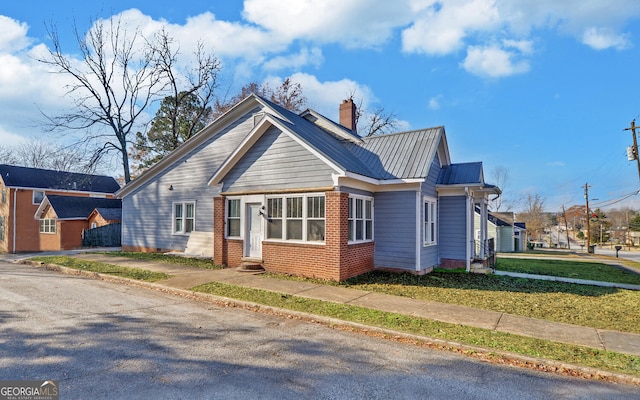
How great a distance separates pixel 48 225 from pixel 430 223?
32.8 meters

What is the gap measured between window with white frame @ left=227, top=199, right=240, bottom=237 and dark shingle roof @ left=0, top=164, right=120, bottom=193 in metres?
29.6

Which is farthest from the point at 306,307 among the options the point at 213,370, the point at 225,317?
the point at 213,370

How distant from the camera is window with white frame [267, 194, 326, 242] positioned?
440 inches

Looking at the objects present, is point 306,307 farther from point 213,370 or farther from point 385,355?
point 213,370

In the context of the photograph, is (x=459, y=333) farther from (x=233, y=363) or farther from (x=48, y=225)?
(x=48, y=225)

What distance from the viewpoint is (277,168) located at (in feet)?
39.4

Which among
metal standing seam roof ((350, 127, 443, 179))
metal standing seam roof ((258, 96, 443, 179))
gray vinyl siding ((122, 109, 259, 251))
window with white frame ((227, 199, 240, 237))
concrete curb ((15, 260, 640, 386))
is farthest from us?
gray vinyl siding ((122, 109, 259, 251))

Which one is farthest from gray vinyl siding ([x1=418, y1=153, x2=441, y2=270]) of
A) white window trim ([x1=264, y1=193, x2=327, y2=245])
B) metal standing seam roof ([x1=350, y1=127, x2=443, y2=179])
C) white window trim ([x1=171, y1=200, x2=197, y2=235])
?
white window trim ([x1=171, y1=200, x2=197, y2=235])

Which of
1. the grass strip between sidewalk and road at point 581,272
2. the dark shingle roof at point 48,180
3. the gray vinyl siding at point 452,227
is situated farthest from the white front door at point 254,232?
the dark shingle roof at point 48,180

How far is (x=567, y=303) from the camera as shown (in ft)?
28.3

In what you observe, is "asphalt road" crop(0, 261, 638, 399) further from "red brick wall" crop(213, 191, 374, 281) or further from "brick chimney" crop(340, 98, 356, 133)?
"brick chimney" crop(340, 98, 356, 133)

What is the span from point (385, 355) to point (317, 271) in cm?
585

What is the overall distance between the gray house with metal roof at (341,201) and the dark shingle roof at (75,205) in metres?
22.8

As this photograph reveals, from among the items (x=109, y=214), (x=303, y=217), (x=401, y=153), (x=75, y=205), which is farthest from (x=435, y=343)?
(x=75, y=205)
